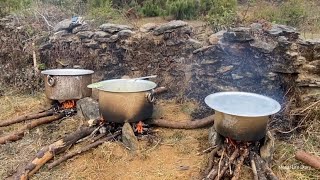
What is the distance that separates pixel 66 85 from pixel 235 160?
245 centimetres

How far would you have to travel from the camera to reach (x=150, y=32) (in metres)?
4.96

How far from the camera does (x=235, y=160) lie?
3.04m

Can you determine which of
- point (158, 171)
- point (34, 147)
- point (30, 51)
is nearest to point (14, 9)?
point (30, 51)

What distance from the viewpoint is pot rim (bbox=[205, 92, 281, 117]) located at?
2.96 meters

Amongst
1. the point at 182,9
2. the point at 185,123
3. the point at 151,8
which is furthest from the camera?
the point at 151,8

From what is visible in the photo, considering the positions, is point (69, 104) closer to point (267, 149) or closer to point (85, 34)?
point (85, 34)

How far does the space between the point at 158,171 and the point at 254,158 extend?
0.94m

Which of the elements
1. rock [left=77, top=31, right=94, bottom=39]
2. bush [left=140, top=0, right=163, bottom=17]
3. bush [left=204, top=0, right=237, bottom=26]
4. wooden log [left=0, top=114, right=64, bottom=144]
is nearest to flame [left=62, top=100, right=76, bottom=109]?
wooden log [left=0, top=114, right=64, bottom=144]

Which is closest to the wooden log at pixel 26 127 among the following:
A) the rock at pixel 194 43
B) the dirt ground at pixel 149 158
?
the dirt ground at pixel 149 158

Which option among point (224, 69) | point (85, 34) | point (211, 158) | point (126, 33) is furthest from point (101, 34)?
point (211, 158)

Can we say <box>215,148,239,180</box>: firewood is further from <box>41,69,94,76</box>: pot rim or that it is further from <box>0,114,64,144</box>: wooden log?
<box>0,114,64,144</box>: wooden log

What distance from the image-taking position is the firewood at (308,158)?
118 inches

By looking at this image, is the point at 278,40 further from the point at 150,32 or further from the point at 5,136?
the point at 5,136

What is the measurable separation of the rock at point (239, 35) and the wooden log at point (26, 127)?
8.31 feet
